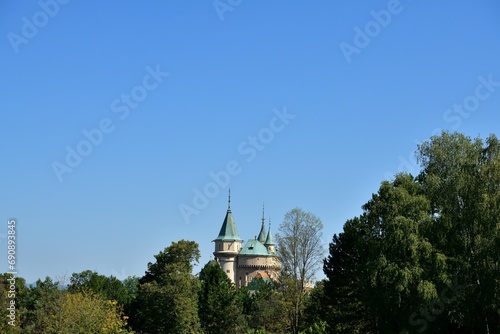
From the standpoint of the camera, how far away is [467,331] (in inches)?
1475

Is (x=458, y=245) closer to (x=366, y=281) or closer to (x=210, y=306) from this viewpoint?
(x=366, y=281)

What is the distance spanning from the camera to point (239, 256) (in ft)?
422

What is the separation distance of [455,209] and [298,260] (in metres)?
20.1

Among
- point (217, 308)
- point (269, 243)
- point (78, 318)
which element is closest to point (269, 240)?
point (269, 243)

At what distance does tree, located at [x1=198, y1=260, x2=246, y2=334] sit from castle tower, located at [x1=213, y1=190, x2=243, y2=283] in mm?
53705

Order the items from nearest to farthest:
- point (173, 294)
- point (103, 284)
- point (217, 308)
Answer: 1. point (173, 294)
2. point (217, 308)
3. point (103, 284)

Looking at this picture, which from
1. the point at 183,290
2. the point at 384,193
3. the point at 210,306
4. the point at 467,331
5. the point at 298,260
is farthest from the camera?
the point at 210,306

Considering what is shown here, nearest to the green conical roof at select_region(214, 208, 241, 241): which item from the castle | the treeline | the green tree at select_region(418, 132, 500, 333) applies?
the castle

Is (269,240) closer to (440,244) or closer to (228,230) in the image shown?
(228,230)

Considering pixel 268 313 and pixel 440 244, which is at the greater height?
pixel 268 313

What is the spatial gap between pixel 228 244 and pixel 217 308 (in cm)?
5613

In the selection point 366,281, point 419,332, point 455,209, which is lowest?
point 419,332

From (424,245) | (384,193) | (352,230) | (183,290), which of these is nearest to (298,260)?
(352,230)

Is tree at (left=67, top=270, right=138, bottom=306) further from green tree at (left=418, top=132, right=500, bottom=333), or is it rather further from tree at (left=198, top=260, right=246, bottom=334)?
green tree at (left=418, top=132, right=500, bottom=333)
